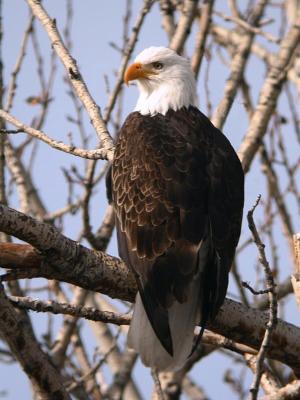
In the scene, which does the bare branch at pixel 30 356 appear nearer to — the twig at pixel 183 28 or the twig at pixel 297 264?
the twig at pixel 297 264

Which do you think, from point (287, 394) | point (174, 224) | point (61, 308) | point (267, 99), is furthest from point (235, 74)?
point (61, 308)

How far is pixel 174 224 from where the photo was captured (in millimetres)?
4949

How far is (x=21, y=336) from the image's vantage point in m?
4.42

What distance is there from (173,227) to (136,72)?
1.85 m

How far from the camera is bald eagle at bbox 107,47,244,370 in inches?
191

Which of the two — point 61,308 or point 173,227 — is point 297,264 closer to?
point 173,227

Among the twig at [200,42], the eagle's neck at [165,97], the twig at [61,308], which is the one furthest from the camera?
the twig at [200,42]

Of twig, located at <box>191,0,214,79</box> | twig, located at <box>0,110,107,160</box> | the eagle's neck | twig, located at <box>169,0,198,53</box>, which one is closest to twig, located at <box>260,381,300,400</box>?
twig, located at <box>0,110,107,160</box>

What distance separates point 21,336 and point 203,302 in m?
1.05

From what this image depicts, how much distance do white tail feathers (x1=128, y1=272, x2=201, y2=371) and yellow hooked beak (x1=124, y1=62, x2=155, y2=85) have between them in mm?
1931

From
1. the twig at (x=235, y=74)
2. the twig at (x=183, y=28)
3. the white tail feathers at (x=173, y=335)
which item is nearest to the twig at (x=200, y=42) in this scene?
the twig at (x=183, y=28)

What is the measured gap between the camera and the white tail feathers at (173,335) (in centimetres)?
500

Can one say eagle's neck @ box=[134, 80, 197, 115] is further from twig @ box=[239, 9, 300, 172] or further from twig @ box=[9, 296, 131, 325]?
twig @ box=[9, 296, 131, 325]

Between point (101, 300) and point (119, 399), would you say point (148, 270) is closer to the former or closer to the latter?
point (119, 399)
